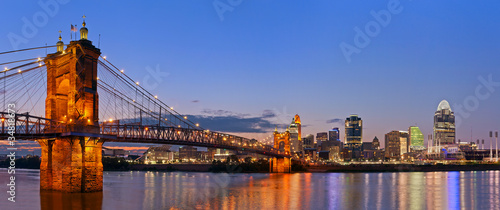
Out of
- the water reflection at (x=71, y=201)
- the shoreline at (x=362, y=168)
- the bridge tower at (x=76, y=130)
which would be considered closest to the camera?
the water reflection at (x=71, y=201)

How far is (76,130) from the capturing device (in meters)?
41.5

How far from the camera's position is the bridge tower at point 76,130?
136 ft

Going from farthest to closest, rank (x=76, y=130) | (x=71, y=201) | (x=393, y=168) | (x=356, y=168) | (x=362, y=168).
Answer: (x=393, y=168), (x=362, y=168), (x=356, y=168), (x=76, y=130), (x=71, y=201)

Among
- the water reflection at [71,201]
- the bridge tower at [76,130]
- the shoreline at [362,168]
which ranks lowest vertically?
the shoreline at [362,168]

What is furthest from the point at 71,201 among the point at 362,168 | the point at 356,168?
the point at 362,168

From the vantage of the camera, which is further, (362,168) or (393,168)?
(393,168)

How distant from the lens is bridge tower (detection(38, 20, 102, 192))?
41.4 m

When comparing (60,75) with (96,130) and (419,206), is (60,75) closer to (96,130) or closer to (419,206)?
(96,130)

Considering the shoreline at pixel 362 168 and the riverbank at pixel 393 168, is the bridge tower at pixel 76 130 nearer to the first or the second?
the shoreline at pixel 362 168

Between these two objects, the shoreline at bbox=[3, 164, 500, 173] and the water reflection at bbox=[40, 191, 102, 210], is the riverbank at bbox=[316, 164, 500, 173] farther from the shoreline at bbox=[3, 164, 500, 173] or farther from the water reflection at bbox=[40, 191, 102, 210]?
the water reflection at bbox=[40, 191, 102, 210]

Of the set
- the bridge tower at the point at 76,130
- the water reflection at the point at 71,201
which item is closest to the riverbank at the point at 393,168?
the bridge tower at the point at 76,130

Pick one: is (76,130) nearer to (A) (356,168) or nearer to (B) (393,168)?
(A) (356,168)

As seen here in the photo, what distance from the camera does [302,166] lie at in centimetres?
14175

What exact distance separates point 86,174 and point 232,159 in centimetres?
14175
